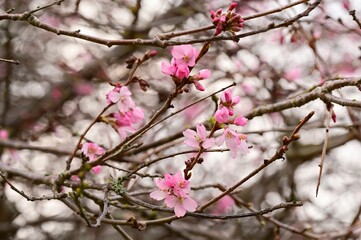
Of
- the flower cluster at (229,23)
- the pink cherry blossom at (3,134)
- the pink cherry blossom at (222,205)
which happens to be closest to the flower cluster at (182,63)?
the flower cluster at (229,23)

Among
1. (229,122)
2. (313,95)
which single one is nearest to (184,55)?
(229,122)

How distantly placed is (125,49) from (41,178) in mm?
2935

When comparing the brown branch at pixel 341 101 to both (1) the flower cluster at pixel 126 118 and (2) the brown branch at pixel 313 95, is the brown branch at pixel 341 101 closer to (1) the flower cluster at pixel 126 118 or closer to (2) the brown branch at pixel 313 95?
(2) the brown branch at pixel 313 95

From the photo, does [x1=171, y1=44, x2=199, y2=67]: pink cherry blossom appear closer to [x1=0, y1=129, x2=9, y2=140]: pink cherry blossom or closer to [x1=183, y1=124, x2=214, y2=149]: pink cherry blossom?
[x1=183, y1=124, x2=214, y2=149]: pink cherry blossom

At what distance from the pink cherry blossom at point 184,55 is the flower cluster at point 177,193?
1.25 feet

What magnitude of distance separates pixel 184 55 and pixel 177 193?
48 centimetres

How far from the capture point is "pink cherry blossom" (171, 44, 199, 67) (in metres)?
1.84

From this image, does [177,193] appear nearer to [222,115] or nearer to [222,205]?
[222,115]

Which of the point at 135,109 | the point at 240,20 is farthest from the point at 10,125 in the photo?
the point at 240,20

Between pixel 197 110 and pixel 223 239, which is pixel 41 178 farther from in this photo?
pixel 197 110

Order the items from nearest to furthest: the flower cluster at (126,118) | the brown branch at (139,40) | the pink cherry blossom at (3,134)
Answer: the brown branch at (139,40)
the flower cluster at (126,118)
the pink cherry blossom at (3,134)

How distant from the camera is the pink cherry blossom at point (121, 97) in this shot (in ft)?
6.75

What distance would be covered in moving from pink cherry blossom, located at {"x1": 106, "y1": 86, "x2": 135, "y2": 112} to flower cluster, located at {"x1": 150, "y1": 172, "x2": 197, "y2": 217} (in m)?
0.39

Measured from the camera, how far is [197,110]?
6.17 m
